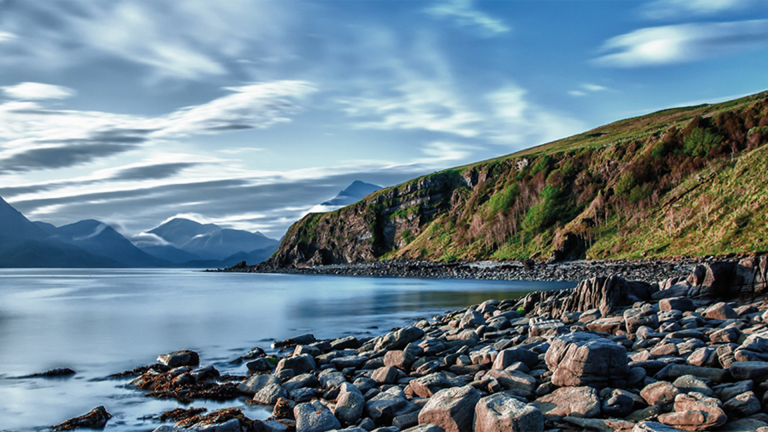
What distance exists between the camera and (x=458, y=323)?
2252cm


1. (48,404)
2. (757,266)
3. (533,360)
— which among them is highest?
(757,266)

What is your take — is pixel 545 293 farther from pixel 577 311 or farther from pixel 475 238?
pixel 475 238

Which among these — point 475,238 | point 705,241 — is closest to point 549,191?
point 475,238

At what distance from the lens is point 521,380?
1110cm

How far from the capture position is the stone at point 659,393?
928 cm

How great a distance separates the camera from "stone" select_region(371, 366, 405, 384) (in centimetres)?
1277

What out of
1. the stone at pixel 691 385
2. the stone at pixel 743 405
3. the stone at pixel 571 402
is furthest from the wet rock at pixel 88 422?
the stone at pixel 743 405

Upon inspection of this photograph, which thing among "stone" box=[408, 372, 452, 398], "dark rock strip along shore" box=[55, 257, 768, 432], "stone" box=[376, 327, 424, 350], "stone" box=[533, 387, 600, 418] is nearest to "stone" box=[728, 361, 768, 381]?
"dark rock strip along shore" box=[55, 257, 768, 432]

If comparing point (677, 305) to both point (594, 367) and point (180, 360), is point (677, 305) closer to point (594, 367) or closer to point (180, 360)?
point (594, 367)

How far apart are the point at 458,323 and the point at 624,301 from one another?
739cm

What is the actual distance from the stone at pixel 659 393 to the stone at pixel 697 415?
419 millimetres

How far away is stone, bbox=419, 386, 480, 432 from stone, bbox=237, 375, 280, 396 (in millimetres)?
5282

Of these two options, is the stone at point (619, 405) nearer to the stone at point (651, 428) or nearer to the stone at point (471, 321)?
the stone at point (651, 428)

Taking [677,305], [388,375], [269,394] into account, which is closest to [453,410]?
[388,375]
